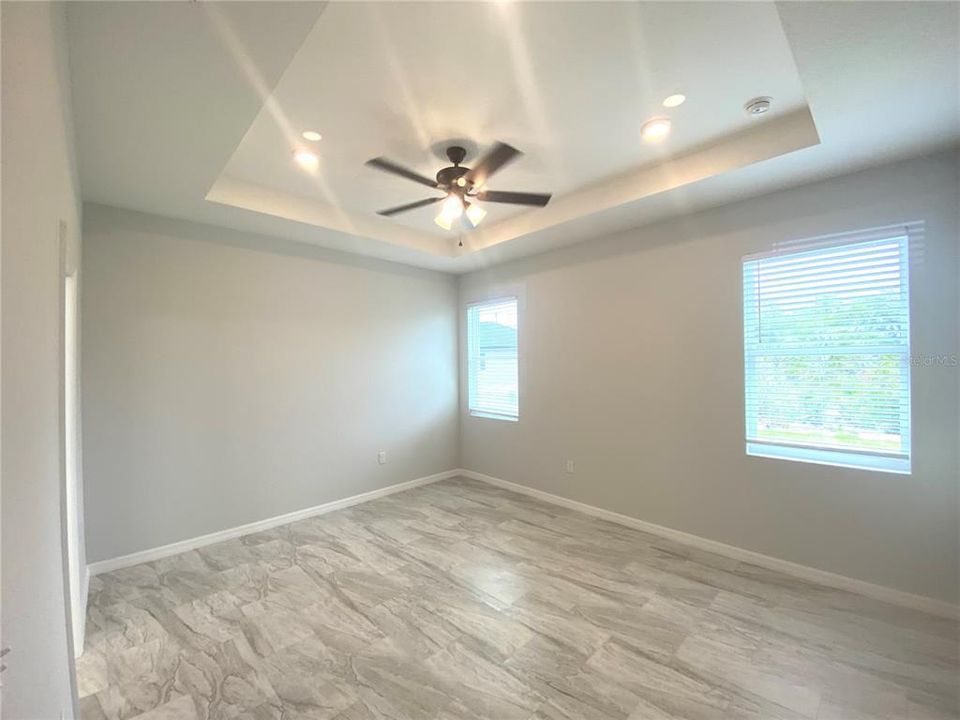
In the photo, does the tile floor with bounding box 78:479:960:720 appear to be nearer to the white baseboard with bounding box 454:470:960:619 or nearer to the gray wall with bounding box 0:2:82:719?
the white baseboard with bounding box 454:470:960:619

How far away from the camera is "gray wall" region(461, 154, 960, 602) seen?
7.68 feet

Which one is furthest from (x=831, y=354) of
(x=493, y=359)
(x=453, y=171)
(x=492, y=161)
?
(x=493, y=359)

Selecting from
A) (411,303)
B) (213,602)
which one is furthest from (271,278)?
(213,602)

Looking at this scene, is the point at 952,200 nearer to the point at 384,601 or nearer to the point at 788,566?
the point at 788,566

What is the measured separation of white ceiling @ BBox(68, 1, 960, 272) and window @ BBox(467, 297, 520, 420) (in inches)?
73.9

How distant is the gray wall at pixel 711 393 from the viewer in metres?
2.34

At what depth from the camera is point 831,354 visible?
265 centimetres

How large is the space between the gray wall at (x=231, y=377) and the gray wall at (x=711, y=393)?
1440mm

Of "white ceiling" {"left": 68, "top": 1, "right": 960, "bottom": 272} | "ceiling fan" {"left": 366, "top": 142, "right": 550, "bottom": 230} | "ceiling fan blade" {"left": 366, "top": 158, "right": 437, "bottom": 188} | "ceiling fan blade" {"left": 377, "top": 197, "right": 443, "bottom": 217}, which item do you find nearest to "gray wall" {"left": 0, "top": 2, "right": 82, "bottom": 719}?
"white ceiling" {"left": 68, "top": 1, "right": 960, "bottom": 272}

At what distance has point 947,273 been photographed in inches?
90.0

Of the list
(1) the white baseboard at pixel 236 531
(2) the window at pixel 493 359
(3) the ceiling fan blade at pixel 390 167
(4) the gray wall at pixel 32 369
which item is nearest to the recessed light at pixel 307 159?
(3) the ceiling fan blade at pixel 390 167

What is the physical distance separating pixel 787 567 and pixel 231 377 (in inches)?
181

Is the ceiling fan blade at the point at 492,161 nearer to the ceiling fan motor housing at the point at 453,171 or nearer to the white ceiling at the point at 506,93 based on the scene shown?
the ceiling fan motor housing at the point at 453,171

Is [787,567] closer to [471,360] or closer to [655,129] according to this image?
[655,129]
